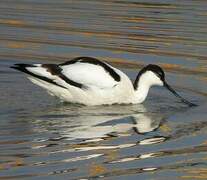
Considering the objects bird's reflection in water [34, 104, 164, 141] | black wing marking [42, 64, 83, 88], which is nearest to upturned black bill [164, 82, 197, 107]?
bird's reflection in water [34, 104, 164, 141]

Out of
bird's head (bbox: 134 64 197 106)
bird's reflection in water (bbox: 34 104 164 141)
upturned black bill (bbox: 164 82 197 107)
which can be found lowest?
bird's reflection in water (bbox: 34 104 164 141)

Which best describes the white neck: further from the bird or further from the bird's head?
the bird

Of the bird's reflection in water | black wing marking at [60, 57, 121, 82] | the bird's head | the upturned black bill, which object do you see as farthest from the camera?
the bird's head

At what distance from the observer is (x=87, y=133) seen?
12.9 m

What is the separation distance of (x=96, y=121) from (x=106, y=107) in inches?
51.0

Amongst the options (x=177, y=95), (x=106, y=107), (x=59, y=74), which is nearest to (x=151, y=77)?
(x=177, y=95)

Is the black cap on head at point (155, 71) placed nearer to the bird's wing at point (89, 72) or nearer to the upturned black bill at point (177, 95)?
the upturned black bill at point (177, 95)

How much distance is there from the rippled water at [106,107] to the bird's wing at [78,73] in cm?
34

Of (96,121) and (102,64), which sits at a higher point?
(102,64)

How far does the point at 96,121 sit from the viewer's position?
13.8m

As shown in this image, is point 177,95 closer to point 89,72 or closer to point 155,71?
point 155,71

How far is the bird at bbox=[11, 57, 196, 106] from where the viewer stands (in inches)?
582

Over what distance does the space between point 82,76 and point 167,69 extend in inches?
119

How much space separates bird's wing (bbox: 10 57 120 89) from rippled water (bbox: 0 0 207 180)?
1.10 feet
